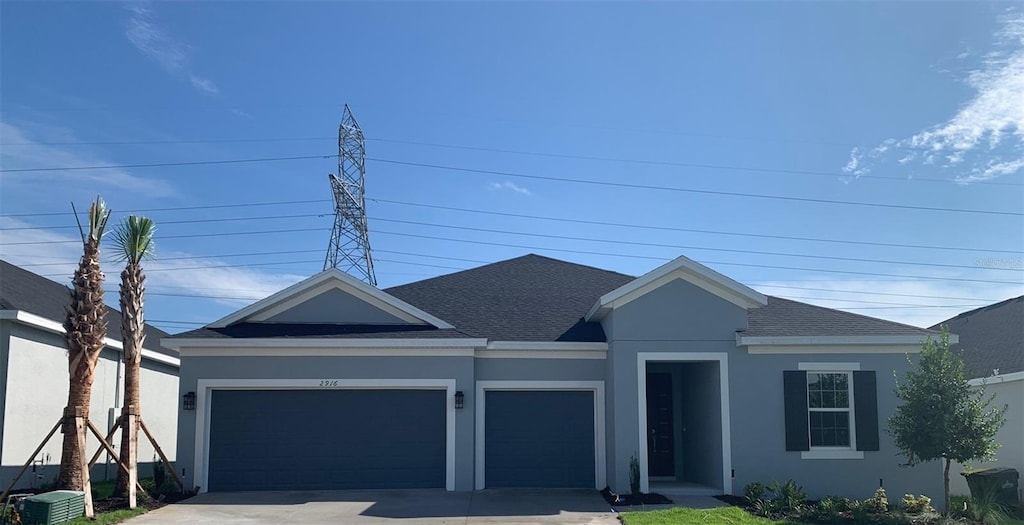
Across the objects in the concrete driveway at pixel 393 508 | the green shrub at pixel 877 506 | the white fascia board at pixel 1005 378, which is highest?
the white fascia board at pixel 1005 378

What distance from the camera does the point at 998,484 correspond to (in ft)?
51.0

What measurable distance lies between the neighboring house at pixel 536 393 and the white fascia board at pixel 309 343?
1.4 inches

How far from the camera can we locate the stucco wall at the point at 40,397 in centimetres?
1589

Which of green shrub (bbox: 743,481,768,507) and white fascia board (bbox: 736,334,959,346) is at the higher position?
white fascia board (bbox: 736,334,959,346)

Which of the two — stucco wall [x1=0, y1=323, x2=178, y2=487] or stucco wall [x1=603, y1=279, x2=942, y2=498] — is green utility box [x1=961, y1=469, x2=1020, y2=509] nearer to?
stucco wall [x1=603, y1=279, x2=942, y2=498]

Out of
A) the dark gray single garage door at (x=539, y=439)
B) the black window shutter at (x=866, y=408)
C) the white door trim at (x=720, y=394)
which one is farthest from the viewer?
the dark gray single garage door at (x=539, y=439)

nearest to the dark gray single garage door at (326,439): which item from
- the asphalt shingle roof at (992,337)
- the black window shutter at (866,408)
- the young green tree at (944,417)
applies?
the black window shutter at (866,408)

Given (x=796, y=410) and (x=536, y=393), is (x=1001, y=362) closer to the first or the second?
(x=796, y=410)

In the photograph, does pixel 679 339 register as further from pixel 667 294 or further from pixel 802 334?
pixel 802 334

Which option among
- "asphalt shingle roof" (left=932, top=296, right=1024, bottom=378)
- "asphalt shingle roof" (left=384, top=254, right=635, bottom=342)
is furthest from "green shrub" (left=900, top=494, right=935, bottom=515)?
"asphalt shingle roof" (left=384, top=254, right=635, bottom=342)

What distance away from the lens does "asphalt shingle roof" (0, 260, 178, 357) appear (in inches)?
651

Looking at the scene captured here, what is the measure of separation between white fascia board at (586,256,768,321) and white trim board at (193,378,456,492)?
3.78 meters

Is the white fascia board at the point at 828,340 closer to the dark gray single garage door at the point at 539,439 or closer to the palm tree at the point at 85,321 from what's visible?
the dark gray single garage door at the point at 539,439

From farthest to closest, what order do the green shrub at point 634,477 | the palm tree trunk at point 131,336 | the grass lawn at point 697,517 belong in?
the green shrub at point 634,477
the palm tree trunk at point 131,336
the grass lawn at point 697,517
